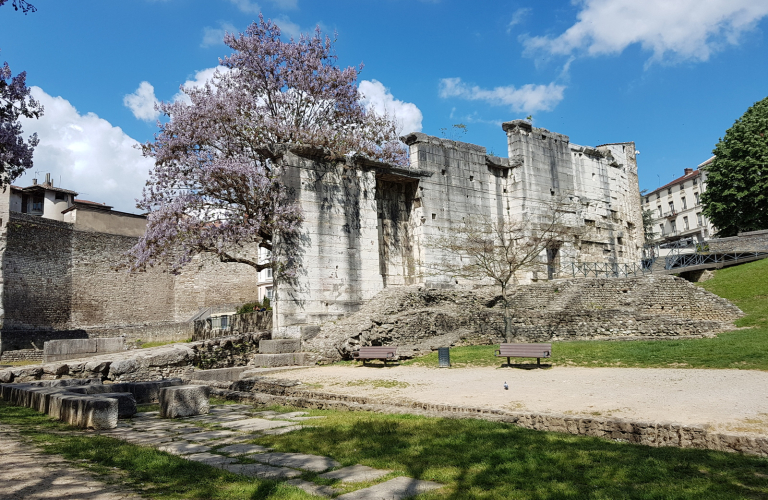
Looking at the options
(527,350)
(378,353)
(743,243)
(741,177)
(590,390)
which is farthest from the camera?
(741,177)

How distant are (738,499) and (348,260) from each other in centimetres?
1522

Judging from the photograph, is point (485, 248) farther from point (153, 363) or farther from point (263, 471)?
point (263, 471)

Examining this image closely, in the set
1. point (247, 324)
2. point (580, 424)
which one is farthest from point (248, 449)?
point (247, 324)

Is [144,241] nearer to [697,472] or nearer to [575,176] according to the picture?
[697,472]

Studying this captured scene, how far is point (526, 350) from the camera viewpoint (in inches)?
488

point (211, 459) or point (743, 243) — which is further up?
point (743, 243)

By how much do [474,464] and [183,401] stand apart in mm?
4762

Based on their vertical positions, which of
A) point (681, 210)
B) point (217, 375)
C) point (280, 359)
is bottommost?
point (217, 375)

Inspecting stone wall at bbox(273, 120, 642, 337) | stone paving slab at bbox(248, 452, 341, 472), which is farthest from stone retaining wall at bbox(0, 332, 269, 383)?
stone paving slab at bbox(248, 452, 341, 472)

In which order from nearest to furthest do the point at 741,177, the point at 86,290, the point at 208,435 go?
the point at 208,435 → the point at 741,177 → the point at 86,290

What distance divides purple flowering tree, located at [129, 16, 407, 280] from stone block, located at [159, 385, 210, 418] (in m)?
9.06

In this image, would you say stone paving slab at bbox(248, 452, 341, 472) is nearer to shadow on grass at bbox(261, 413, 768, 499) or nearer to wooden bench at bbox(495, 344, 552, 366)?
shadow on grass at bbox(261, 413, 768, 499)

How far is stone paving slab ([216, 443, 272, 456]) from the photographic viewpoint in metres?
5.03

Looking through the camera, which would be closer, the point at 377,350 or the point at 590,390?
the point at 590,390
